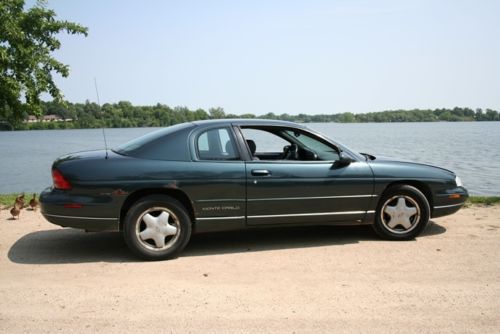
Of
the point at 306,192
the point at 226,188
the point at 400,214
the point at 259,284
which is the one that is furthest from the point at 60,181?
the point at 400,214

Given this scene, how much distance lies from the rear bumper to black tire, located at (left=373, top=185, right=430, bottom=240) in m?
3.08

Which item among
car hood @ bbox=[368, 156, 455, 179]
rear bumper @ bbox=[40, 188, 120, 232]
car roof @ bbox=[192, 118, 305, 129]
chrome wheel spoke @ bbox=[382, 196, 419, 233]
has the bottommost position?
chrome wheel spoke @ bbox=[382, 196, 419, 233]

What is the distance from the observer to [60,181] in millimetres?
5113

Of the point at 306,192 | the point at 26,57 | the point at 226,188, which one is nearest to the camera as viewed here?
the point at 226,188

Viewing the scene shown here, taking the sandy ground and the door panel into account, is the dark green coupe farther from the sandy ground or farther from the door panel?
the sandy ground

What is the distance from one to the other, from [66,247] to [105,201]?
1142mm

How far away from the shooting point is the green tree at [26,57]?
8.17 meters

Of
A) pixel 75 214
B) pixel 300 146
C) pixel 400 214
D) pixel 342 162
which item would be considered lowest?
pixel 400 214

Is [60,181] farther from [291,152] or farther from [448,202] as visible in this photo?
[448,202]

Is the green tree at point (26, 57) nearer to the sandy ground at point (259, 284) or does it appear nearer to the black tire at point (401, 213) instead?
the sandy ground at point (259, 284)

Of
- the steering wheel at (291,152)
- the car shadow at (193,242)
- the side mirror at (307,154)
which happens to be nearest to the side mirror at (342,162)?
the side mirror at (307,154)

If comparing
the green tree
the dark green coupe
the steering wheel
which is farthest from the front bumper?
the green tree

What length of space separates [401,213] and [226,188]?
2187 millimetres

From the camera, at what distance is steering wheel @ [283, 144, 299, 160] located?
19.9 feet
